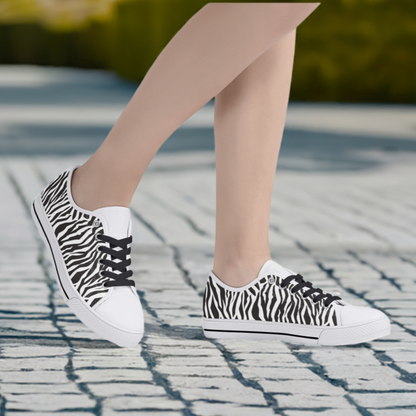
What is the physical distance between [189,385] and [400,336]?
2.41 feet

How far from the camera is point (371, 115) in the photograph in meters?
11.4

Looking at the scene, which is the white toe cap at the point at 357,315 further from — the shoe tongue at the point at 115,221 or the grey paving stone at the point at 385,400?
the shoe tongue at the point at 115,221

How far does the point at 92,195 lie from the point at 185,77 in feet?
1.31

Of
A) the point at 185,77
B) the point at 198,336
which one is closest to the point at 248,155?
the point at 185,77

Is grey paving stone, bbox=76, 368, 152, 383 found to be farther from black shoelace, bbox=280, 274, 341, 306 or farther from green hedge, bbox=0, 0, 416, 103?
green hedge, bbox=0, 0, 416, 103

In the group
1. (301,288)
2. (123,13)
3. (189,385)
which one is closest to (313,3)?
(301,288)

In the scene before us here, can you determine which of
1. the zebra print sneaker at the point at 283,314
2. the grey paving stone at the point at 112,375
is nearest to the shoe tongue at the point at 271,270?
the zebra print sneaker at the point at 283,314

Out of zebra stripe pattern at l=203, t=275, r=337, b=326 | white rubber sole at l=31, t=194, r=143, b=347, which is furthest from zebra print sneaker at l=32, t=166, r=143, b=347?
zebra stripe pattern at l=203, t=275, r=337, b=326

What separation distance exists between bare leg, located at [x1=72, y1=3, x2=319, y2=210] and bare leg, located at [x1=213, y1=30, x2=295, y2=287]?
0.57 ft

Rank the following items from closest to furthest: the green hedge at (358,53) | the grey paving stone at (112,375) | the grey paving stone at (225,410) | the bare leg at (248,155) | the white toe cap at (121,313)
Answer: the grey paving stone at (225,410), the grey paving stone at (112,375), the white toe cap at (121,313), the bare leg at (248,155), the green hedge at (358,53)

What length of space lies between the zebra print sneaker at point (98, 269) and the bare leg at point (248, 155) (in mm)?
281

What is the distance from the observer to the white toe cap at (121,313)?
2035 mm

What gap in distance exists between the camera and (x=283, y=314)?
2.20m

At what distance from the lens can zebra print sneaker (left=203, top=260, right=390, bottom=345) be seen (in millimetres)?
2184
